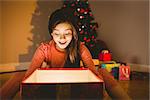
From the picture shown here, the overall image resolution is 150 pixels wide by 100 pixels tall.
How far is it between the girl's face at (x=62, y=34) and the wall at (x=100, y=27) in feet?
4.92

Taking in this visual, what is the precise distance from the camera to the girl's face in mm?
1575

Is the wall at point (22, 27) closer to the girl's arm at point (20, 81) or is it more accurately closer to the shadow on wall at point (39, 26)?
the shadow on wall at point (39, 26)

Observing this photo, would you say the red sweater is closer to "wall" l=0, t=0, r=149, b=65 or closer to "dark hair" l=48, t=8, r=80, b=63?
"dark hair" l=48, t=8, r=80, b=63

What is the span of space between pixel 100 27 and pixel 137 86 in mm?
1326

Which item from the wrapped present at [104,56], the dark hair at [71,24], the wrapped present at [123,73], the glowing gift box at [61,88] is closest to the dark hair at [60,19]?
the dark hair at [71,24]

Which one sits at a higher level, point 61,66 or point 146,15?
point 146,15

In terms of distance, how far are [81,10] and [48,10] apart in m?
0.52

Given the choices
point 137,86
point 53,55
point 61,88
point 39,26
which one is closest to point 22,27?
point 39,26

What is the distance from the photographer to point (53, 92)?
49.4 inches

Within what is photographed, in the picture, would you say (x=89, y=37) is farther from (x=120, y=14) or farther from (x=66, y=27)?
(x=66, y=27)

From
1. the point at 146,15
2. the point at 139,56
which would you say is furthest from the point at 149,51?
the point at 146,15

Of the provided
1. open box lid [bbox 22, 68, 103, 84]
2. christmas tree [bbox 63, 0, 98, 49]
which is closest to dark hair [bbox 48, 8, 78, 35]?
open box lid [bbox 22, 68, 103, 84]

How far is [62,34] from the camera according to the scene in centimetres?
158

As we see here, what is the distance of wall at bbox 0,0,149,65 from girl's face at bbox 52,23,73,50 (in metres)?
1.50
